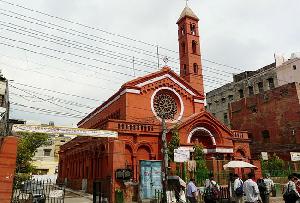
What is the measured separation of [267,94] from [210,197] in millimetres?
27642

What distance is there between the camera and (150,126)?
24766 mm

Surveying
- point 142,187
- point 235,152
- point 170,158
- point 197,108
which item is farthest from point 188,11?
point 142,187

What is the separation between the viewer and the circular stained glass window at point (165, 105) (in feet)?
93.8

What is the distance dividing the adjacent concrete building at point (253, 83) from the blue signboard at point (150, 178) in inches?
1012

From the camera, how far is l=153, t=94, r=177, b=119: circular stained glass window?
28578mm

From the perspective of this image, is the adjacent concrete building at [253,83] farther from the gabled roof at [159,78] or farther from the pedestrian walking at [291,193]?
the pedestrian walking at [291,193]

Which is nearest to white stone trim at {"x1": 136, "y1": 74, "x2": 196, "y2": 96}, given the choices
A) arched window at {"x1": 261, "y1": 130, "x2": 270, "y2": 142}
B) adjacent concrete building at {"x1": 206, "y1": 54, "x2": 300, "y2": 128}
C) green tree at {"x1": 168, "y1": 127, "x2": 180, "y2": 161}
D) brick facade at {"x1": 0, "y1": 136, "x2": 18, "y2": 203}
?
green tree at {"x1": 168, "y1": 127, "x2": 180, "y2": 161}

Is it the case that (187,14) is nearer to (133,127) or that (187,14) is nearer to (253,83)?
(253,83)

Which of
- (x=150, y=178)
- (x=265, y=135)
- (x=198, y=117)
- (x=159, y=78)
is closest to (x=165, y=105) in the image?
(x=159, y=78)

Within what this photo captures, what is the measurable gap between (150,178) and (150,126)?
5.78 metres

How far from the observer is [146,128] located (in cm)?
2445

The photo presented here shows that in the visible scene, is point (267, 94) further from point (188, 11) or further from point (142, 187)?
A: point (142, 187)

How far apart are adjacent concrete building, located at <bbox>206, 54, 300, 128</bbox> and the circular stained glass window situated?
1692cm

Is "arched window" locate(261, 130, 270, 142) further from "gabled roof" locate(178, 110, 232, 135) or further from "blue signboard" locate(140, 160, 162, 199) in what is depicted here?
→ "blue signboard" locate(140, 160, 162, 199)
